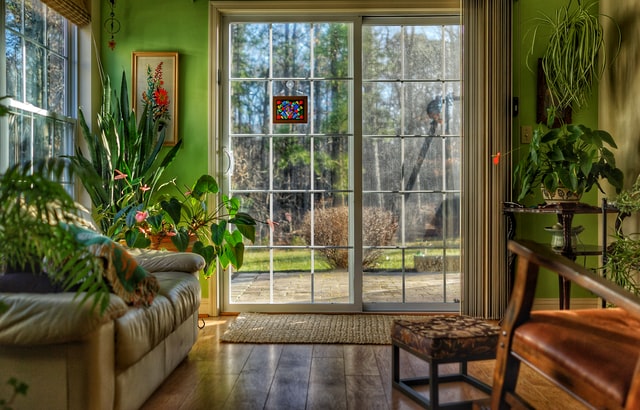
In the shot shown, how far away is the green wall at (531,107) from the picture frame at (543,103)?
0.12 feet

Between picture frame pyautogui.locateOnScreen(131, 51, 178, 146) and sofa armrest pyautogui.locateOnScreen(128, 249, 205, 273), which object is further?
picture frame pyautogui.locateOnScreen(131, 51, 178, 146)

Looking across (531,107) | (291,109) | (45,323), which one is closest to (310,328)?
(291,109)

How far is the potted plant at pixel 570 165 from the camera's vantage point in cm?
327

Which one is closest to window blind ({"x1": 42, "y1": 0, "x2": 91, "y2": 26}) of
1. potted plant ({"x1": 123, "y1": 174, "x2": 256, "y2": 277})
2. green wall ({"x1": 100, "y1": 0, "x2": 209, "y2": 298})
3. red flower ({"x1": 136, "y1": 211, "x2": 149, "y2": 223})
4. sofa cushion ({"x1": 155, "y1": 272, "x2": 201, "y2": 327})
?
green wall ({"x1": 100, "y1": 0, "x2": 209, "y2": 298})

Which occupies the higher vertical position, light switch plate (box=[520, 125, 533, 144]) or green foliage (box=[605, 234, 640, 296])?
light switch plate (box=[520, 125, 533, 144])

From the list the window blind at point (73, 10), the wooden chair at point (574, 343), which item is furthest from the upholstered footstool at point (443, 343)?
the window blind at point (73, 10)

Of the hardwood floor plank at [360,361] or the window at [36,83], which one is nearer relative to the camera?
the hardwood floor plank at [360,361]

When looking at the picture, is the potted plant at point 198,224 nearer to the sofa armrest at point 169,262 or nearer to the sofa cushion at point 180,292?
the sofa armrest at point 169,262

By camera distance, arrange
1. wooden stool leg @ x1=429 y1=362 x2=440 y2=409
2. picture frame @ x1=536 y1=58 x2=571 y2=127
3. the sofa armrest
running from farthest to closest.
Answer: picture frame @ x1=536 y1=58 x2=571 y2=127 → the sofa armrest → wooden stool leg @ x1=429 y1=362 x2=440 y2=409

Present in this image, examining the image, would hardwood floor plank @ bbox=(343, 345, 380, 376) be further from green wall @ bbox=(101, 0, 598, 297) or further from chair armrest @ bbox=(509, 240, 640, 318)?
green wall @ bbox=(101, 0, 598, 297)

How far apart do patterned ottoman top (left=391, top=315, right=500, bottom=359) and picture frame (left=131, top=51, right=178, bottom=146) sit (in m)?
2.45

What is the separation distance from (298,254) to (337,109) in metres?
1.12

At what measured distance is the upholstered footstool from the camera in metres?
2.21

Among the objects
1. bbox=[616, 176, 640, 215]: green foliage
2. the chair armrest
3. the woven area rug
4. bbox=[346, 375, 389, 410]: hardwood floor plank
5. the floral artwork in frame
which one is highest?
the floral artwork in frame
